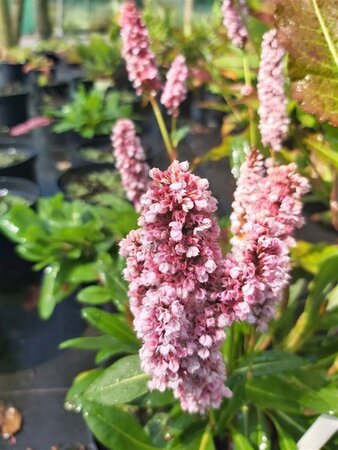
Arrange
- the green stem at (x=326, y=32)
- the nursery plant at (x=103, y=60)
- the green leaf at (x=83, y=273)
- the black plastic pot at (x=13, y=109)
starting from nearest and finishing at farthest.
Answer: the green stem at (x=326, y=32) → the green leaf at (x=83, y=273) → the black plastic pot at (x=13, y=109) → the nursery plant at (x=103, y=60)

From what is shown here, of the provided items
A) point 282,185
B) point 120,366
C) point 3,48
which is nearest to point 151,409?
point 120,366

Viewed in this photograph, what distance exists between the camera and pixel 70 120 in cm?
348

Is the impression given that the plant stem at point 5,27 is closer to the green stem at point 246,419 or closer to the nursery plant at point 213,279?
the nursery plant at point 213,279

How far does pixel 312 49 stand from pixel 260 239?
0.41 meters

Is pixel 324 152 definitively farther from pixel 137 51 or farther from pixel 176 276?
pixel 176 276

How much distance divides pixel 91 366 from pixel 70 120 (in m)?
1.94

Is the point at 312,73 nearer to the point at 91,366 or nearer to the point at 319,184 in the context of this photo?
the point at 319,184

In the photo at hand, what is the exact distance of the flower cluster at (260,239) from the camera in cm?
68

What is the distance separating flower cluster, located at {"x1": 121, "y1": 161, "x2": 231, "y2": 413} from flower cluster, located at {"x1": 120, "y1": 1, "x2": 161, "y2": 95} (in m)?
0.65

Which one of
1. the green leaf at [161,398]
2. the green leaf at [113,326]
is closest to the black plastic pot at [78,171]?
the green leaf at [113,326]

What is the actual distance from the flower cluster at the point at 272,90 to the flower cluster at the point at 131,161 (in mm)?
340

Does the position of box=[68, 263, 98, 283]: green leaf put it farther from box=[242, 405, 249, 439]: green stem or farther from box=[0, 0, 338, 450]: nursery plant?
box=[242, 405, 249, 439]: green stem

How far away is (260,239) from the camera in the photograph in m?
0.68

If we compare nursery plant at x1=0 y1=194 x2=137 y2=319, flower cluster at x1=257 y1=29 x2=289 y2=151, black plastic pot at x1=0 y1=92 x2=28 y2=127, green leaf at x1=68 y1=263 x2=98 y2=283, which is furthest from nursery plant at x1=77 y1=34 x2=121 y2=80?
flower cluster at x1=257 y1=29 x2=289 y2=151
